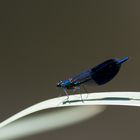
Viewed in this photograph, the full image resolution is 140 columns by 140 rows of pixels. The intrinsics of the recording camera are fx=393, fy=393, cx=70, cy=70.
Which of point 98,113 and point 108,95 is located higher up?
point 108,95

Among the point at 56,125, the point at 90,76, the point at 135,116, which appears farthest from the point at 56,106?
the point at 135,116

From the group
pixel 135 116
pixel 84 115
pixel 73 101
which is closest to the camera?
pixel 135 116

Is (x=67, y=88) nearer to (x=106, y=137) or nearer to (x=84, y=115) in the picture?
(x=84, y=115)

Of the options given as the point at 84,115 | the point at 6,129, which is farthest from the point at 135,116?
the point at 6,129

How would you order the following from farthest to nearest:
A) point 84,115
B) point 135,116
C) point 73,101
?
point 73,101, point 84,115, point 135,116

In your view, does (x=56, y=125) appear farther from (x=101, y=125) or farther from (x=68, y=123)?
(x=101, y=125)

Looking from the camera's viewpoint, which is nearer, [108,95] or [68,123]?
[68,123]

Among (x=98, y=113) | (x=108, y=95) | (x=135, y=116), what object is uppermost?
(x=108, y=95)
